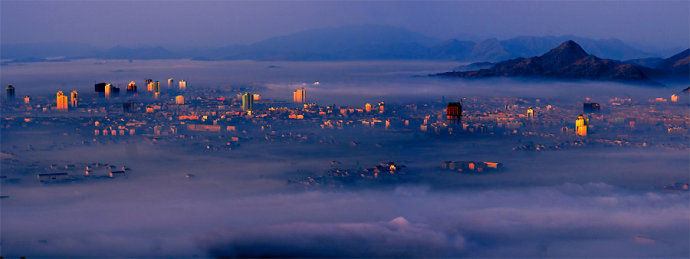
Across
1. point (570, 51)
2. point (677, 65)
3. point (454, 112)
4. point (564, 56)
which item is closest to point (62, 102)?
point (454, 112)

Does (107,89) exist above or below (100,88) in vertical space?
below

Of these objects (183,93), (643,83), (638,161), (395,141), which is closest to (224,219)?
(395,141)

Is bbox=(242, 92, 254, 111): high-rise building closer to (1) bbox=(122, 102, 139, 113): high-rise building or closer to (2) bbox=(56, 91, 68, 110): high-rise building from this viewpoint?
(1) bbox=(122, 102, 139, 113): high-rise building

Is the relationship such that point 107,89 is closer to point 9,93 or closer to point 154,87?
point 154,87

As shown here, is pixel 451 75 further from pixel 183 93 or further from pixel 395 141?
pixel 395 141

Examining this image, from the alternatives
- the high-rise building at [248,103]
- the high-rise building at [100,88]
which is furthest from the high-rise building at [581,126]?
the high-rise building at [100,88]

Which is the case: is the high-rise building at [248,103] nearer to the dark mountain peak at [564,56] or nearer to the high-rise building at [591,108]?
the high-rise building at [591,108]

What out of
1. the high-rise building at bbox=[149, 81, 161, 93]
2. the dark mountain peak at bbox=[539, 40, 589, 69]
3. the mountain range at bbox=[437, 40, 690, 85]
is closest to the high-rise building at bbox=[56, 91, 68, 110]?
the high-rise building at bbox=[149, 81, 161, 93]
